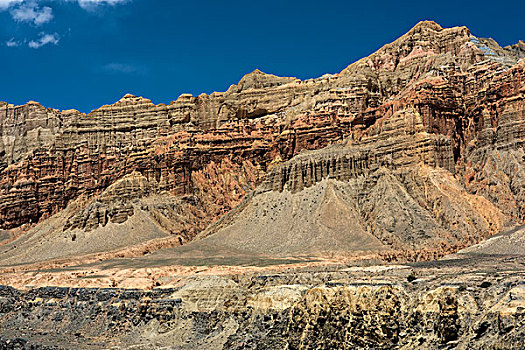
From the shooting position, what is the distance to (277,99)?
11500cm

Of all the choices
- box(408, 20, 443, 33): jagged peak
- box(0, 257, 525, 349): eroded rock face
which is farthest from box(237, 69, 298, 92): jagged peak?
box(0, 257, 525, 349): eroded rock face

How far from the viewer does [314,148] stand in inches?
3681

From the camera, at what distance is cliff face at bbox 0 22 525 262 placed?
70.6m

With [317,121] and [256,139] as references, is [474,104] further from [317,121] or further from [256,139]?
[256,139]

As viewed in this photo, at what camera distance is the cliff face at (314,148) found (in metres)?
70.6

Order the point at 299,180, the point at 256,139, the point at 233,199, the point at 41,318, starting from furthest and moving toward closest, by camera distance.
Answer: the point at 256,139, the point at 233,199, the point at 299,180, the point at 41,318

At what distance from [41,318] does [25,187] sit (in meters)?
74.3

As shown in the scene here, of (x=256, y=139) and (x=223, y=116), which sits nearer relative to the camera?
(x=256, y=139)

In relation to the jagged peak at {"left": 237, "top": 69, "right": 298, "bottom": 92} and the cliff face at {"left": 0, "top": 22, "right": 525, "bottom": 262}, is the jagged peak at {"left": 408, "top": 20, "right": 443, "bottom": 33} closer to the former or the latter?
the cliff face at {"left": 0, "top": 22, "right": 525, "bottom": 262}

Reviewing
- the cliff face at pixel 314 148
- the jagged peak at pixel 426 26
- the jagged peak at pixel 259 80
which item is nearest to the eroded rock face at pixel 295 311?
the cliff face at pixel 314 148

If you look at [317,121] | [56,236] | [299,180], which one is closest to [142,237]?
[56,236]

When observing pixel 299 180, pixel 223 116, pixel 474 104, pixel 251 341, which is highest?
pixel 223 116

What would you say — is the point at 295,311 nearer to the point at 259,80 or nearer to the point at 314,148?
the point at 314,148

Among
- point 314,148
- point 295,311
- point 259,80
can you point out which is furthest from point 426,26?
point 295,311
